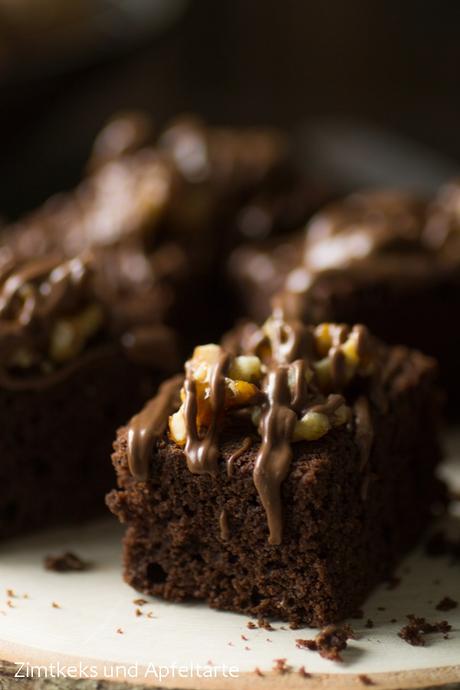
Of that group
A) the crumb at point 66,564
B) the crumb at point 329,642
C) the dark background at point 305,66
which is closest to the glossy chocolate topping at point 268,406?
the crumb at point 329,642

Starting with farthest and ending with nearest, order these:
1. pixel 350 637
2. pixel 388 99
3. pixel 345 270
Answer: pixel 388 99
pixel 345 270
pixel 350 637

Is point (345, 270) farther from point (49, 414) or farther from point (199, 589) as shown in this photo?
point (199, 589)

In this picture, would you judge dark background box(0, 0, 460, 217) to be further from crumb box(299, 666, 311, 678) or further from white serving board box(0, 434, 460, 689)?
crumb box(299, 666, 311, 678)

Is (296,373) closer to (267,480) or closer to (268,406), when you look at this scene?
(268,406)

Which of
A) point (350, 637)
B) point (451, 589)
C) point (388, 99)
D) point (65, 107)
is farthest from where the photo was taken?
point (388, 99)

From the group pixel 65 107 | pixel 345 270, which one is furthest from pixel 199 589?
pixel 65 107

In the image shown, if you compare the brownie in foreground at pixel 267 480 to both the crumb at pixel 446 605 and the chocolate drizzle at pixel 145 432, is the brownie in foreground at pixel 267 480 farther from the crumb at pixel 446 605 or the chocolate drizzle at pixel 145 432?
the crumb at pixel 446 605

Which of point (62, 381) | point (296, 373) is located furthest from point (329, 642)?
point (62, 381)
